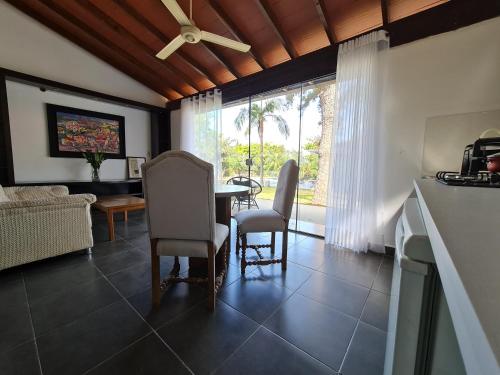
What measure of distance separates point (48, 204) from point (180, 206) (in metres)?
1.48

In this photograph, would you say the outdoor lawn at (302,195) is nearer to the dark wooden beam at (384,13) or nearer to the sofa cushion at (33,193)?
the dark wooden beam at (384,13)

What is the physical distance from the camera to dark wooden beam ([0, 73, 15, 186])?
307cm

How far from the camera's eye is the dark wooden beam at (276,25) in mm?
2265

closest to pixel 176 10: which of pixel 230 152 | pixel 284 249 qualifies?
pixel 284 249

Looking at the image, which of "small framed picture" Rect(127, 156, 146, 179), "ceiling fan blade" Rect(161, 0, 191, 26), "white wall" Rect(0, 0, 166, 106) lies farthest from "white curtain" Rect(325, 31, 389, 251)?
"white wall" Rect(0, 0, 166, 106)

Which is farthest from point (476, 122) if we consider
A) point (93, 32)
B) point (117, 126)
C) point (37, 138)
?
point (37, 138)

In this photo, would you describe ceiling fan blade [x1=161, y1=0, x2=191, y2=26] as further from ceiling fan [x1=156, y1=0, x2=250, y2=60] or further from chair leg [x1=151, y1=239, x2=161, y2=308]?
chair leg [x1=151, y1=239, x2=161, y2=308]

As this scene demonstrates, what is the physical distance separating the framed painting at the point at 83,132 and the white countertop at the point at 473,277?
5.05 meters

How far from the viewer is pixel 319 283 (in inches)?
71.5

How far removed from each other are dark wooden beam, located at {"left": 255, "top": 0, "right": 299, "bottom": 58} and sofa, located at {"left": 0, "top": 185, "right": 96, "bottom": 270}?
8.85 feet

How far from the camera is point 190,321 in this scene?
4.47ft

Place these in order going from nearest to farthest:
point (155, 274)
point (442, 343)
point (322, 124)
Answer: point (442, 343), point (155, 274), point (322, 124)

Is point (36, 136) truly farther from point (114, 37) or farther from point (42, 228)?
point (42, 228)

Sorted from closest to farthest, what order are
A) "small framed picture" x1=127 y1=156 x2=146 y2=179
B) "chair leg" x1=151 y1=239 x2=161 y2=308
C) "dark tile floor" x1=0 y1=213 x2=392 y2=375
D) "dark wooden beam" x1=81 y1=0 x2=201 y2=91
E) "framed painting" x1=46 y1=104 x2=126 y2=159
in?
"dark tile floor" x1=0 y1=213 x2=392 y2=375 < "chair leg" x1=151 y1=239 x2=161 y2=308 < "dark wooden beam" x1=81 y1=0 x2=201 y2=91 < "framed painting" x1=46 y1=104 x2=126 y2=159 < "small framed picture" x1=127 y1=156 x2=146 y2=179
